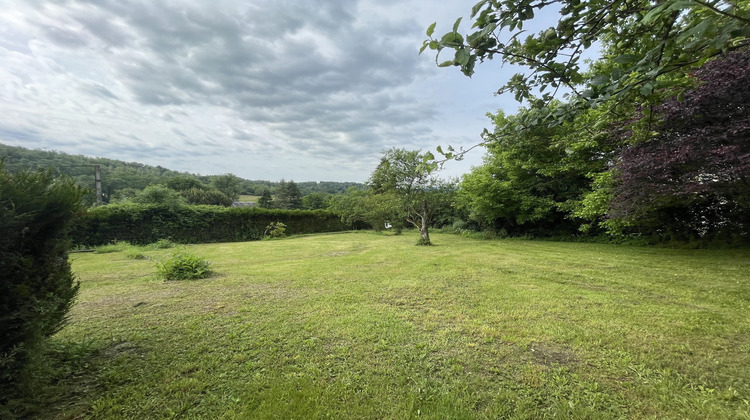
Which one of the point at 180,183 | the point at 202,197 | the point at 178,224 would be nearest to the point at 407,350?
the point at 178,224

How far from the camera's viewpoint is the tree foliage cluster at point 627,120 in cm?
141

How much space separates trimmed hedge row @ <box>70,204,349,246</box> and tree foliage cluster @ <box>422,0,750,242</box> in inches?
522

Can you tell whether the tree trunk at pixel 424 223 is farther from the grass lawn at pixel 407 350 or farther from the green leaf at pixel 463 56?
the green leaf at pixel 463 56

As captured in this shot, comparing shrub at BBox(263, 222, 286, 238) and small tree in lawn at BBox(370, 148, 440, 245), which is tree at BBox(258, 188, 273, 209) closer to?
shrub at BBox(263, 222, 286, 238)

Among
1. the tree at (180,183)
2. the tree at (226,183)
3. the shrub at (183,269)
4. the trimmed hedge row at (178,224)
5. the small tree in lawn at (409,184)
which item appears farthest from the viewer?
the tree at (226,183)

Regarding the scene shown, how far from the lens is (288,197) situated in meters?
48.1

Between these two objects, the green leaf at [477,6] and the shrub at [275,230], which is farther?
the shrub at [275,230]

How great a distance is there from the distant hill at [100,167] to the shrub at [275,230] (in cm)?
883

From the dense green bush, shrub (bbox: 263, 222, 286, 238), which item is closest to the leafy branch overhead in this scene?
the dense green bush

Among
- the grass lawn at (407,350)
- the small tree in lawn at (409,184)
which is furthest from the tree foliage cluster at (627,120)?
the small tree in lawn at (409,184)

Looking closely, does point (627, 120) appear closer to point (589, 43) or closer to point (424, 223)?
point (589, 43)

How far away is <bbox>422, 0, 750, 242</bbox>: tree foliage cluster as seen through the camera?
141 cm

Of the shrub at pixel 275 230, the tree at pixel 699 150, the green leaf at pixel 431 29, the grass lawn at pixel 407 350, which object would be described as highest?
the tree at pixel 699 150

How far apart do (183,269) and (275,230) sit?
12.7 metres
